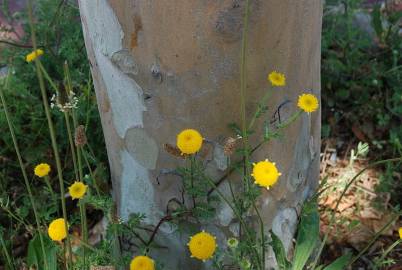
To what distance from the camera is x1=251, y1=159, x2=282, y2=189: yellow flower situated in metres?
1.21

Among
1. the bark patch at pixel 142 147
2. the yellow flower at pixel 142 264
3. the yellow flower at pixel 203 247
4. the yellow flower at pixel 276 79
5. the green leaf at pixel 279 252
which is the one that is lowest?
the green leaf at pixel 279 252

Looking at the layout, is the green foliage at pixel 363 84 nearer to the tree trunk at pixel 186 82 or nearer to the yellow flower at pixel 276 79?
the tree trunk at pixel 186 82

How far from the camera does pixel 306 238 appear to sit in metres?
1.59

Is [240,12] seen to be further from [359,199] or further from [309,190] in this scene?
[359,199]

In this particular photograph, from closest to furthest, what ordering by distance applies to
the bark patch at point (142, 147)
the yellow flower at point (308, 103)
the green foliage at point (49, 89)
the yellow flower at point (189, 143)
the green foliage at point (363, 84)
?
the yellow flower at point (189, 143)
the yellow flower at point (308, 103)
the bark patch at point (142, 147)
the green foliage at point (49, 89)
the green foliage at point (363, 84)

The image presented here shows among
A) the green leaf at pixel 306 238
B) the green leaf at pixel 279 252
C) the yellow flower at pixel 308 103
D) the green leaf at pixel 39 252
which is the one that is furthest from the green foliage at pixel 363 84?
the green leaf at pixel 39 252

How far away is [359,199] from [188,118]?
1073 millimetres

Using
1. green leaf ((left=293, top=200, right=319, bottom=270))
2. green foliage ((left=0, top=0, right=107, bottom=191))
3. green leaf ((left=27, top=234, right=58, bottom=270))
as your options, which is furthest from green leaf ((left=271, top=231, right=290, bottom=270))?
green foliage ((left=0, top=0, right=107, bottom=191))

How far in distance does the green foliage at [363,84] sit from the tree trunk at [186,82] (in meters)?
0.85

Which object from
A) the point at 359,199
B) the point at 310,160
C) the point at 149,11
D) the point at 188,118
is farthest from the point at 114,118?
the point at 359,199

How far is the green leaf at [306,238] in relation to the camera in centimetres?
157

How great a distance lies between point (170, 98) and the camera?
1287 millimetres

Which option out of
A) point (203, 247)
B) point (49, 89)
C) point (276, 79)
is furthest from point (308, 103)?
point (49, 89)

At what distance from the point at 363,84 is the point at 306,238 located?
3.47ft
